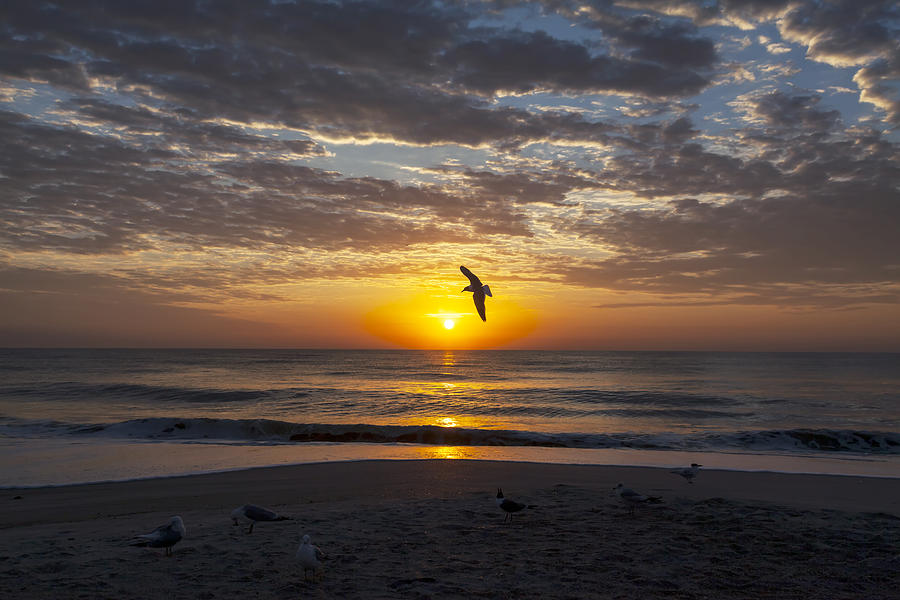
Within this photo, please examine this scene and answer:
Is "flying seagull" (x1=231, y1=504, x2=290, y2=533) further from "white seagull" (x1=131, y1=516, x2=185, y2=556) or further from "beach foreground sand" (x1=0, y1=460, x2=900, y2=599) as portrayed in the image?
"white seagull" (x1=131, y1=516, x2=185, y2=556)

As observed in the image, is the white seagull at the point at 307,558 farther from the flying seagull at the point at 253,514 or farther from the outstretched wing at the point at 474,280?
the outstretched wing at the point at 474,280

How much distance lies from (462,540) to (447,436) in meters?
12.9

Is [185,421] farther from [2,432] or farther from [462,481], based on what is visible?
[462,481]

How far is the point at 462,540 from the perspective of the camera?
7.36 m

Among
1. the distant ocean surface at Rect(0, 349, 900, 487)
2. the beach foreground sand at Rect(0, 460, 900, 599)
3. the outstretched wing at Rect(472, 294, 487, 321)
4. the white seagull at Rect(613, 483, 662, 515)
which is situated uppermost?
the outstretched wing at Rect(472, 294, 487, 321)

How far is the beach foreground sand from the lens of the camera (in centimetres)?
577

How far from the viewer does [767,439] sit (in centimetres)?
1934

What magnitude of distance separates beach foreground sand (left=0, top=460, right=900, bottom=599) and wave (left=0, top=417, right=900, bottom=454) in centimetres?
706

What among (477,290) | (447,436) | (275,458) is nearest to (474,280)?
(477,290)

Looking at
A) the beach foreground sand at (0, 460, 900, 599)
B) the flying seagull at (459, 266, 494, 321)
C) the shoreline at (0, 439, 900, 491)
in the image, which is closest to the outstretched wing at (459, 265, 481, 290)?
the flying seagull at (459, 266, 494, 321)

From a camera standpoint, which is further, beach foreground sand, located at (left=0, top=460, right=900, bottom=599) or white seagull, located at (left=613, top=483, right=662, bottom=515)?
white seagull, located at (left=613, top=483, right=662, bottom=515)

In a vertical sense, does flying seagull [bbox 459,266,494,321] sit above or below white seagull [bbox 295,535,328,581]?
above

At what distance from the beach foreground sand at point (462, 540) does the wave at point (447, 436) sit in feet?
23.2

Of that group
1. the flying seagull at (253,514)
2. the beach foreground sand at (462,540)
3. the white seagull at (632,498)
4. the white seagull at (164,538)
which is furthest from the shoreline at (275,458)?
the white seagull at (164,538)
